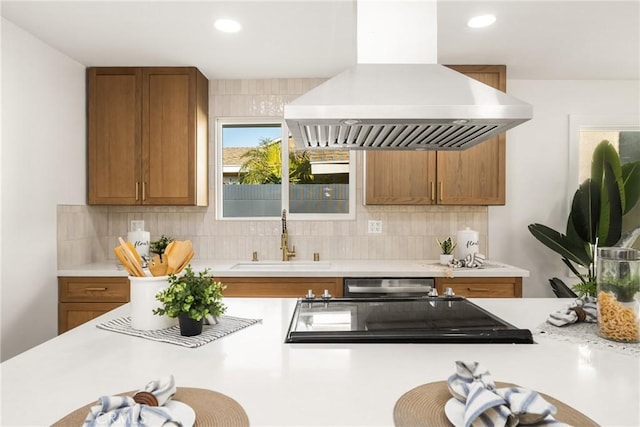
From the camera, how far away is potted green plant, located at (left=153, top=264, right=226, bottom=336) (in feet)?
4.21

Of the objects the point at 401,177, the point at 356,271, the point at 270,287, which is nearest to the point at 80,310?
the point at 270,287

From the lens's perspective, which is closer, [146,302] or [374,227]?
[146,302]

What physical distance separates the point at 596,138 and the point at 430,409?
3.55 m

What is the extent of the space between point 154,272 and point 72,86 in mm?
2370

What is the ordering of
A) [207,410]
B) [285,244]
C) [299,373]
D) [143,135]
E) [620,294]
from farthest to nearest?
1. [285,244]
2. [143,135]
3. [620,294]
4. [299,373]
5. [207,410]

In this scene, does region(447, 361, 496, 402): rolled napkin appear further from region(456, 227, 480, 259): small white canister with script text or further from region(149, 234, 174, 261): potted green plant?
region(149, 234, 174, 261): potted green plant

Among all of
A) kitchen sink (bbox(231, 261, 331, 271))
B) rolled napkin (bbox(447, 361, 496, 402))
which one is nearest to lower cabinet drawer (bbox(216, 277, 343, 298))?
kitchen sink (bbox(231, 261, 331, 271))

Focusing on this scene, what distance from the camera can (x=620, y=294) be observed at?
1.25 m

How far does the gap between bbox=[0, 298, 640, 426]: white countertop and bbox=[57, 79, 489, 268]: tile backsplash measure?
211cm

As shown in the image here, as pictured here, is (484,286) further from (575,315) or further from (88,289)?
(88,289)

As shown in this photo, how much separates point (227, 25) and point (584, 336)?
2383 millimetres

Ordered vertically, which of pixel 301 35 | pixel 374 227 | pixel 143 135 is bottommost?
pixel 374 227

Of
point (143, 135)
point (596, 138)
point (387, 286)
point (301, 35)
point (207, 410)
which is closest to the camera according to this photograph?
point (207, 410)

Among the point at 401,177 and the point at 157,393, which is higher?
the point at 401,177
